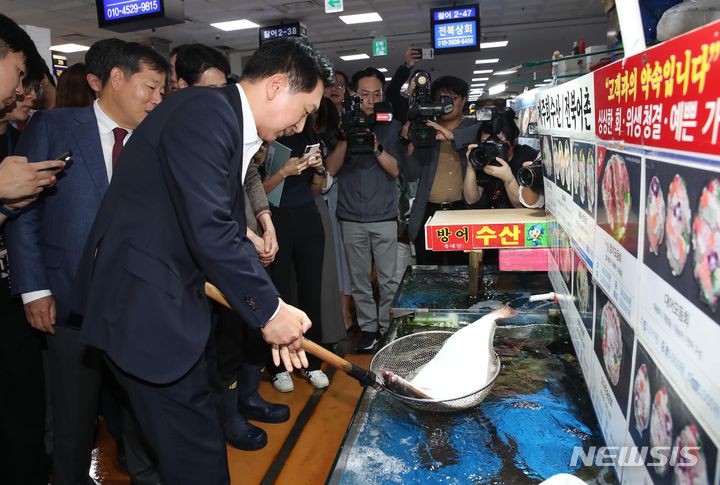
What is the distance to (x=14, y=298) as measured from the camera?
1.79m

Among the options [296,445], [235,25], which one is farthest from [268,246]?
[235,25]


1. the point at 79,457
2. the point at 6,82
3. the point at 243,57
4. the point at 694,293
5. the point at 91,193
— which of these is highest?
the point at 243,57

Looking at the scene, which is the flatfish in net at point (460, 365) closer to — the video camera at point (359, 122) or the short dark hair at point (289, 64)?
the short dark hair at point (289, 64)

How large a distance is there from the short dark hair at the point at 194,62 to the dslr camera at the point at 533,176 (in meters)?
1.50

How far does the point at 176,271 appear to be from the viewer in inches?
49.8

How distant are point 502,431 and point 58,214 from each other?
1.51 meters

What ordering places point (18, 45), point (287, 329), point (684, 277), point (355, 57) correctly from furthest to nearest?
point (355, 57) → point (18, 45) → point (287, 329) → point (684, 277)

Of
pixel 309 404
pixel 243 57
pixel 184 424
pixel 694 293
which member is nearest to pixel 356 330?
pixel 309 404

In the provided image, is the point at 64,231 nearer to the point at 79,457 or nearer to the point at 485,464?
the point at 79,457

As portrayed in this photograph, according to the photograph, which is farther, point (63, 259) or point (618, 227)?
point (63, 259)

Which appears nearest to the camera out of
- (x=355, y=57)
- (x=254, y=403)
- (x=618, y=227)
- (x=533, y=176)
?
(x=618, y=227)

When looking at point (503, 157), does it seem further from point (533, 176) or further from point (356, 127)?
point (356, 127)

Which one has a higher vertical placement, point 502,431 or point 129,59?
point 129,59

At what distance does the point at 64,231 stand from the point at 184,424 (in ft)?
2.69
